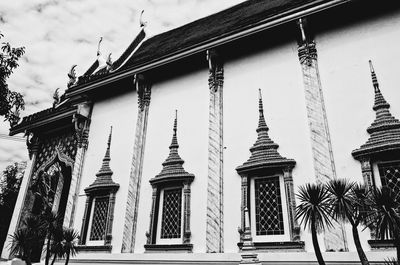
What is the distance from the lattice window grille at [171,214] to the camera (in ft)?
28.4

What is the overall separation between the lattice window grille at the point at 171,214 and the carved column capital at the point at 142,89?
10.1ft

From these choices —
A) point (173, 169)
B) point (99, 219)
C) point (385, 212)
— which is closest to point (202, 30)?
point (173, 169)

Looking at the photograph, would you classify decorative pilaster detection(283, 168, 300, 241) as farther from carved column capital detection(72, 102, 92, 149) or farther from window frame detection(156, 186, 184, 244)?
carved column capital detection(72, 102, 92, 149)

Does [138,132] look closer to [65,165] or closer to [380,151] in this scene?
[65,165]

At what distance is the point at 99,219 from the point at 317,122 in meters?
6.91

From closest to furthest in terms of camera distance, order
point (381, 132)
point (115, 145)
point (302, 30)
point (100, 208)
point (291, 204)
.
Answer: point (381, 132)
point (291, 204)
point (302, 30)
point (100, 208)
point (115, 145)

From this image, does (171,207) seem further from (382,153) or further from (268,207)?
(382,153)

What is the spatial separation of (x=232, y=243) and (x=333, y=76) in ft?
14.9

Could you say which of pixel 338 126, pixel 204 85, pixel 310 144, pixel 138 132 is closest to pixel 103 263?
pixel 138 132

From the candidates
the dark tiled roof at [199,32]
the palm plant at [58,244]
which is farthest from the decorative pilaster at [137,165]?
the palm plant at [58,244]

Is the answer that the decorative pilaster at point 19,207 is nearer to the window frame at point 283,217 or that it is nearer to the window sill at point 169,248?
the window sill at point 169,248

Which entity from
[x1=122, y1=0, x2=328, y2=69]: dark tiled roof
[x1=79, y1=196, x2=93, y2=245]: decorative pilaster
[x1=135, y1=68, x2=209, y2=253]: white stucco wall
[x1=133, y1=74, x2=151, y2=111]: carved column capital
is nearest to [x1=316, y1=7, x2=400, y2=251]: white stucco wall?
[x1=122, y1=0, x2=328, y2=69]: dark tiled roof

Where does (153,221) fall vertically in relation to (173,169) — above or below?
below

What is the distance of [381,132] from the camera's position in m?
6.73
